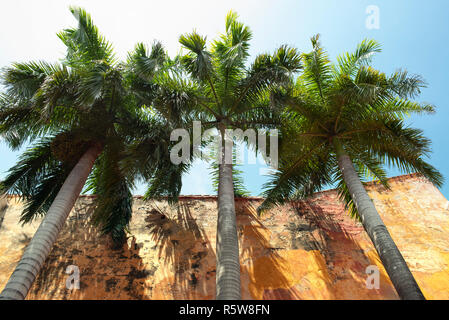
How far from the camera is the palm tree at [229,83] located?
7.95 meters

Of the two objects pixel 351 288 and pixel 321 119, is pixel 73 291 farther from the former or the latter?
pixel 321 119

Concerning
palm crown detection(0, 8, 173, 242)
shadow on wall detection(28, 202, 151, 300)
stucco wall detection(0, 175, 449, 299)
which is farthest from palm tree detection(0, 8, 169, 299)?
stucco wall detection(0, 175, 449, 299)

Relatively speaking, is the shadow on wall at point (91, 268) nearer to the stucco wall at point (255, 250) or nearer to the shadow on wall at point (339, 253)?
the stucco wall at point (255, 250)

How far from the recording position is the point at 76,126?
8.87 metres

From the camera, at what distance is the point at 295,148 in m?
9.20

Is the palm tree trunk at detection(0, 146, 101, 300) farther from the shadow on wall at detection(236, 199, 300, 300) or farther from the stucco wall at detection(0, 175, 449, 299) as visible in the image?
the shadow on wall at detection(236, 199, 300, 300)

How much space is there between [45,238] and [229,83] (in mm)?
5922

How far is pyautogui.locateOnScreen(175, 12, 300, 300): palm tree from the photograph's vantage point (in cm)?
795

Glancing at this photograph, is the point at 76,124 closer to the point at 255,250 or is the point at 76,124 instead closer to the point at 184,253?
the point at 184,253

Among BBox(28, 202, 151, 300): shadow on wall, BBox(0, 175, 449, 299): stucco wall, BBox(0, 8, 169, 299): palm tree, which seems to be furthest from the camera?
BBox(0, 175, 449, 299): stucco wall

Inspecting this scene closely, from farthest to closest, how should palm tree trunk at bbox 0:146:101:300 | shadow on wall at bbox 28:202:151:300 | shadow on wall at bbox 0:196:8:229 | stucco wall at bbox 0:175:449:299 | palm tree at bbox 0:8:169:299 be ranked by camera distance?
shadow on wall at bbox 0:196:8:229, stucco wall at bbox 0:175:449:299, shadow on wall at bbox 28:202:151:300, palm tree at bbox 0:8:169:299, palm tree trunk at bbox 0:146:101:300

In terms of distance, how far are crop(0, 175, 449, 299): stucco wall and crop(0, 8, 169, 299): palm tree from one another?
1.17 metres
